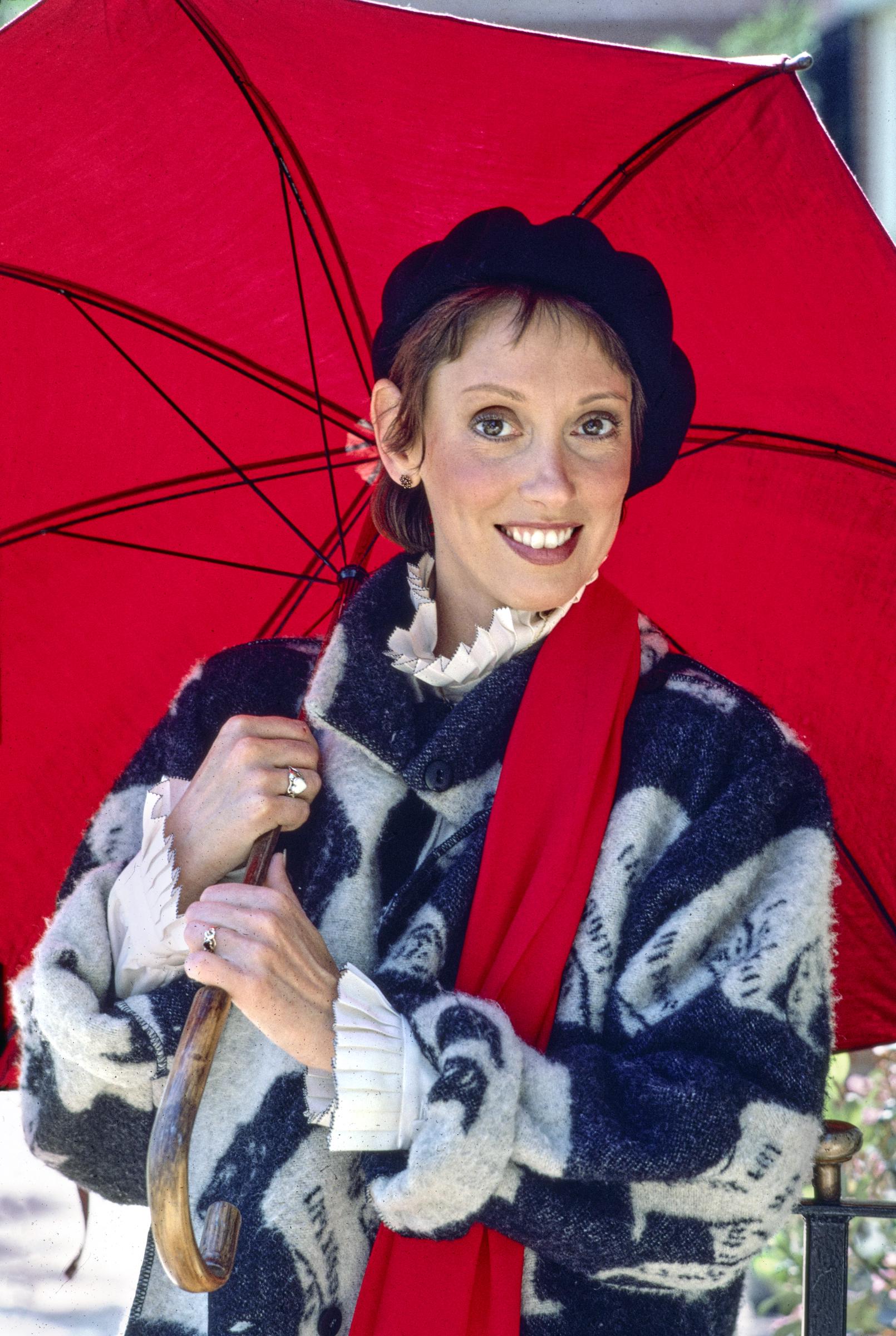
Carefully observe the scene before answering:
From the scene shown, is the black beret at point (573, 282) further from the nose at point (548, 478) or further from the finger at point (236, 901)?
the finger at point (236, 901)

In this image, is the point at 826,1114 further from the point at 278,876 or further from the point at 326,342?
the point at 326,342

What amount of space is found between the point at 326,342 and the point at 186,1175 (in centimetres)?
138

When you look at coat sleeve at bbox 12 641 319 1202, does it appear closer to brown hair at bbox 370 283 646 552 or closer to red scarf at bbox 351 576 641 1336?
red scarf at bbox 351 576 641 1336

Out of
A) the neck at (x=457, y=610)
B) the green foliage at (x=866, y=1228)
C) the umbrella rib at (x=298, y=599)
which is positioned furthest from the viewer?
the green foliage at (x=866, y=1228)

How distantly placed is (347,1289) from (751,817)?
0.81 m

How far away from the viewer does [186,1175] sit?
160 cm

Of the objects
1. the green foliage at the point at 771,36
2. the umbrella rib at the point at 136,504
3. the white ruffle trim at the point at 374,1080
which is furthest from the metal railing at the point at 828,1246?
the green foliage at the point at 771,36

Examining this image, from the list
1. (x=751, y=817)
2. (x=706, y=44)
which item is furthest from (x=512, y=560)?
(x=706, y=44)

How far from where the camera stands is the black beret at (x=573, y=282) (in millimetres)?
2025

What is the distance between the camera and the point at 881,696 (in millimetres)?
2438

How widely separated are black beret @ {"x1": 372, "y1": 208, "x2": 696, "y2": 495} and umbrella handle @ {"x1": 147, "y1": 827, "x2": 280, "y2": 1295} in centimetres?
104

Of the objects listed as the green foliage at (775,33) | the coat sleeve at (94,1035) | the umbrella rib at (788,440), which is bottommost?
the coat sleeve at (94,1035)

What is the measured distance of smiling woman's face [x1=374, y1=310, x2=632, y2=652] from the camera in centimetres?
204

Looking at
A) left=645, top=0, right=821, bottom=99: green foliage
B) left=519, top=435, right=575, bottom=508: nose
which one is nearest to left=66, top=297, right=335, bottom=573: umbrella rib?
left=519, top=435, right=575, bottom=508: nose
